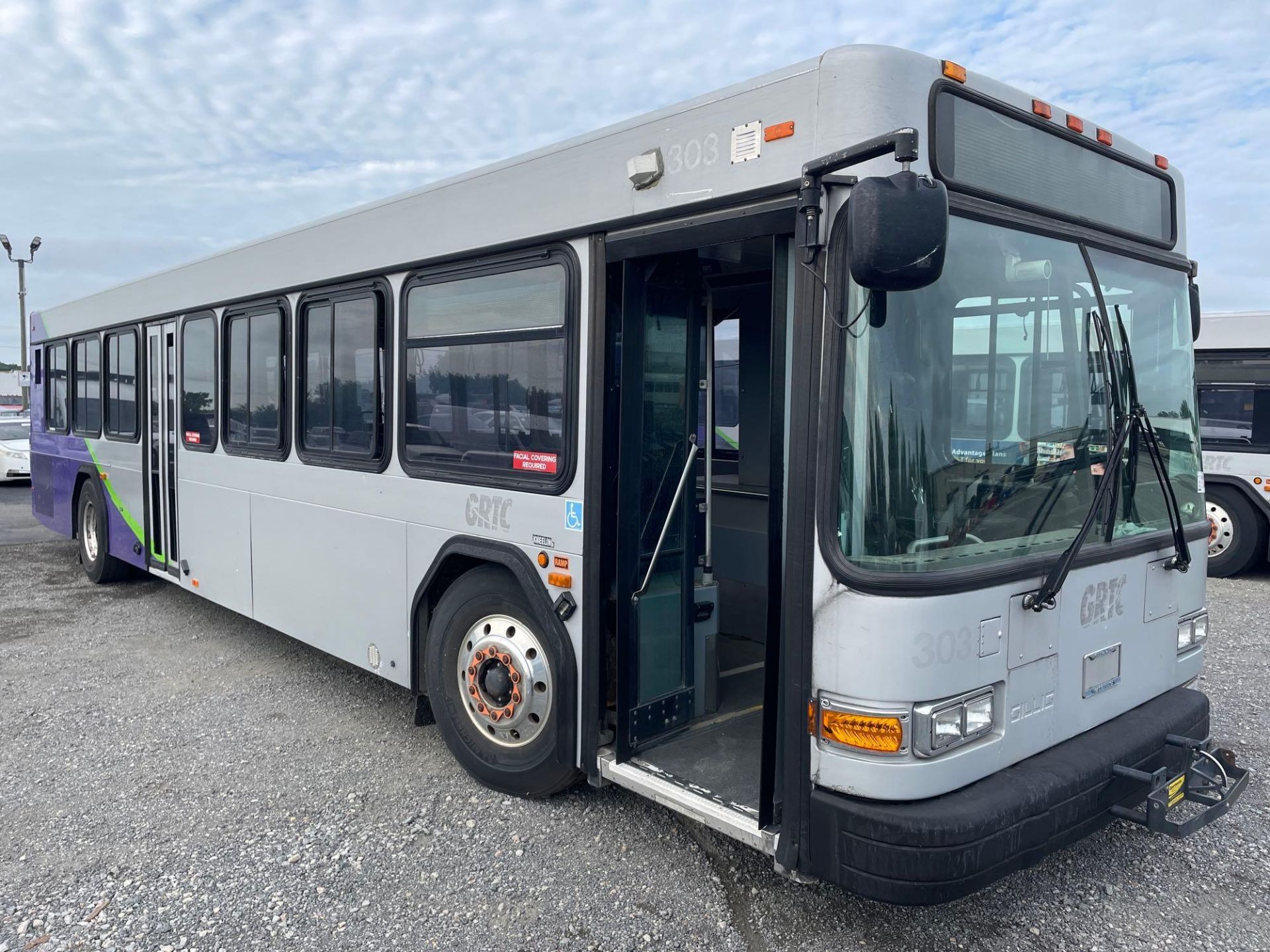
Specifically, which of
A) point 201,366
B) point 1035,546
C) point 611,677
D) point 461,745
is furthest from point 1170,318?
point 201,366

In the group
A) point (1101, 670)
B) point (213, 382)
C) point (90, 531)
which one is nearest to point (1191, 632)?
point (1101, 670)

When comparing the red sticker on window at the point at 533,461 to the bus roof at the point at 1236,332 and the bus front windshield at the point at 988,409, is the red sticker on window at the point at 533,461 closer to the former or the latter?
the bus front windshield at the point at 988,409

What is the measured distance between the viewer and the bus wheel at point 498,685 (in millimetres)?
3787

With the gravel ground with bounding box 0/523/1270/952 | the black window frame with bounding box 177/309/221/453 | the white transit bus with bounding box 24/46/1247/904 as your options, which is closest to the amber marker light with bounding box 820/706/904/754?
the white transit bus with bounding box 24/46/1247/904

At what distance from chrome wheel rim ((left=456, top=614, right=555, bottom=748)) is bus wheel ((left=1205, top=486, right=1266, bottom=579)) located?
810 centimetres

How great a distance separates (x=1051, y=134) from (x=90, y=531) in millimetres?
8663

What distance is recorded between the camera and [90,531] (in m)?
8.67

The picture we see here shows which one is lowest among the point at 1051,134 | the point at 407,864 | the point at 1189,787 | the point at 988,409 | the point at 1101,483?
the point at 407,864

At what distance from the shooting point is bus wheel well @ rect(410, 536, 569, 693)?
3.74 meters

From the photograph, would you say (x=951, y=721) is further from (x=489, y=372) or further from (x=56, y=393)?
(x=56, y=393)

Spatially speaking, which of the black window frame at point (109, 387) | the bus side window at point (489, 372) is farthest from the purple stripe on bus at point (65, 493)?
the bus side window at point (489, 372)

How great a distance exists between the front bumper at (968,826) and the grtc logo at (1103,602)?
0.41 metres

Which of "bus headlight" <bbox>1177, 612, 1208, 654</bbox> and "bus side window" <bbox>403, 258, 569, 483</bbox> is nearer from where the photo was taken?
"bus headlight" <bbox>1177, 612, 1208, 654</bbox>

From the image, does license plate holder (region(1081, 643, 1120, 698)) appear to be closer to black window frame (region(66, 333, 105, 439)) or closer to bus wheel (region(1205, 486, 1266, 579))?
bus wheel (region(1205, 486, 1266, 579))
